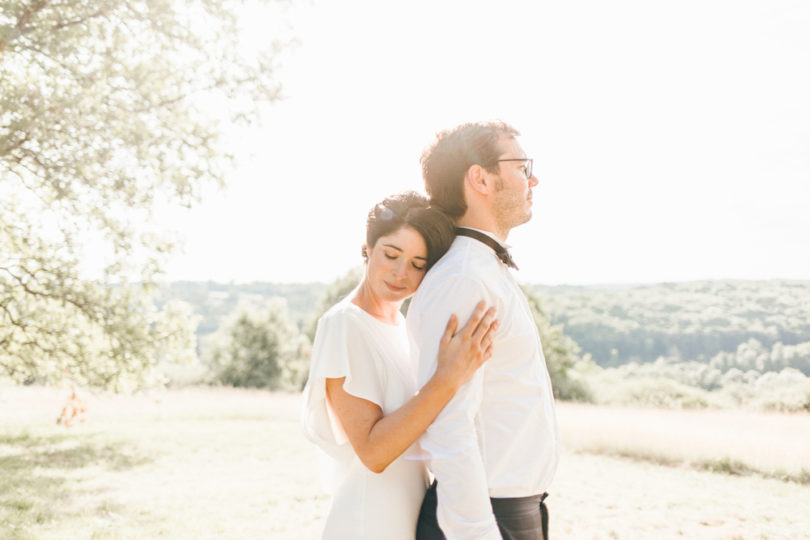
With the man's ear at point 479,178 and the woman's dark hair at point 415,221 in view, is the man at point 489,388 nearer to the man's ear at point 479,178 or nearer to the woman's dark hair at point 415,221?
the man's ear at point 479,178

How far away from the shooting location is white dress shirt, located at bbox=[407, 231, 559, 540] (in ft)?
7.12

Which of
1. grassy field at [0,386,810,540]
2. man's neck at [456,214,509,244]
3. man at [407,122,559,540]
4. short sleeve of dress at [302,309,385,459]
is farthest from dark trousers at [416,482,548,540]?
grassy field at [0,386,810,540]

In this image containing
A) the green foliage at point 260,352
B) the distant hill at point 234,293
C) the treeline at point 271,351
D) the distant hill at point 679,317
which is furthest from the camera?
the distant hill at point 234,293

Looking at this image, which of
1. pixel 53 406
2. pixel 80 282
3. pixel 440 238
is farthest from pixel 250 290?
pixel 440 238

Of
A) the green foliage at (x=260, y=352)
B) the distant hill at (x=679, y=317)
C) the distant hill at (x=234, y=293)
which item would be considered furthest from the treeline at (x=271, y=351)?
the distant hill at (x=234, y=293)

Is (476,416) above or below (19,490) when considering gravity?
above

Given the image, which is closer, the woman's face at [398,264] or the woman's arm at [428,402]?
the woman's arm at [428,402]

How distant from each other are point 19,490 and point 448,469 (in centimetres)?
1023

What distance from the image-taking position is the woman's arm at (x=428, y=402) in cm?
218

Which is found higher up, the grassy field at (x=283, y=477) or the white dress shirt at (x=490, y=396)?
the white dress shirt at (x=490, y=396)

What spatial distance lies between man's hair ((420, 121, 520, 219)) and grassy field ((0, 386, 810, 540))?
697cm

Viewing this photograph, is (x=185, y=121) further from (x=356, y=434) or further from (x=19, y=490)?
(x=356, y=434)

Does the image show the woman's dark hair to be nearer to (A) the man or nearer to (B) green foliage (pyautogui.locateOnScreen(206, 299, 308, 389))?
(A) the man

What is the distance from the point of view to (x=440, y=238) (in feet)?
8.62
